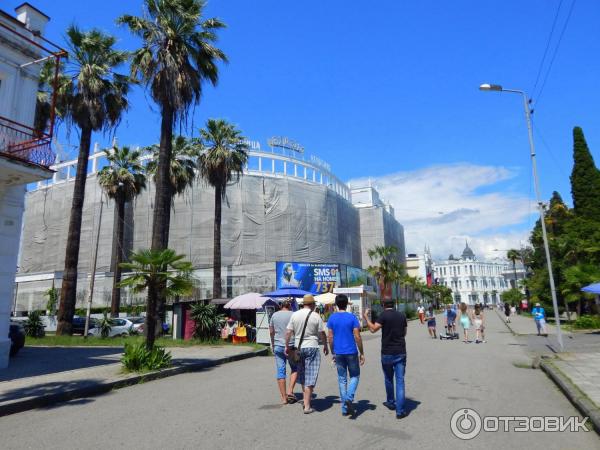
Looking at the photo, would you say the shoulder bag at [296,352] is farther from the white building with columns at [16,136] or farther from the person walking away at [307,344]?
the white building with columns at [16,136]

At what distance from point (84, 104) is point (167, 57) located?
7203mm

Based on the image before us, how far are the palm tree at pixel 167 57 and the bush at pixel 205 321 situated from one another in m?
4.31

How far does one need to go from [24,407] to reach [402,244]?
3215 inches

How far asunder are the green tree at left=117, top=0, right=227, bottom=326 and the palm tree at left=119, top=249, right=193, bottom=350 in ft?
18.0

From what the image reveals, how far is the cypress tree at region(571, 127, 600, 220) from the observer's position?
3825 centimetres

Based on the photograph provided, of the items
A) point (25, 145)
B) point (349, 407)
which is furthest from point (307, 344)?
point (25, 145)

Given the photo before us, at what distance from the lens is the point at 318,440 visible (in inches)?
195

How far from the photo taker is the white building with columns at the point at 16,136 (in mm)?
11109

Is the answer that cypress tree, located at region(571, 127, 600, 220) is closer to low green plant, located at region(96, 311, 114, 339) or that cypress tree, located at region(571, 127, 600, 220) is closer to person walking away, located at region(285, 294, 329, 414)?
low green plant, located at region(96, 311, 114, 339)

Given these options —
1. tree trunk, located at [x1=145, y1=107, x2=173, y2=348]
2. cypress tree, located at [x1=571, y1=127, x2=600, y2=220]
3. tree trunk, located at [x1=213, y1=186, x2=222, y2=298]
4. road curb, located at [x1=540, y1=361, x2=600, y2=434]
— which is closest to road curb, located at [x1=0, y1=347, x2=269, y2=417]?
tree trunk, located at [x1=145, y1=107, x2=173, y2=348]

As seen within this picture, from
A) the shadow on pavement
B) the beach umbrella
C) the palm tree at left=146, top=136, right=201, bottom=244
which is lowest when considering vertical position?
the shadow on pavement

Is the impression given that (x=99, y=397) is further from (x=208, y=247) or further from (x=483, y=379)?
(x=208, y=247)

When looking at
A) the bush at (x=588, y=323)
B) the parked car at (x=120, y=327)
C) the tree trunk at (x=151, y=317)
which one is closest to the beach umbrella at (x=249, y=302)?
the tree trunk at (x=151, y=317)

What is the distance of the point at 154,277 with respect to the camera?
11.9 meters
